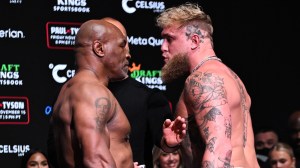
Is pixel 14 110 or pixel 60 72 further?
pixel 60 72

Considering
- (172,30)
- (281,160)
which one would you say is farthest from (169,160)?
(172,30)

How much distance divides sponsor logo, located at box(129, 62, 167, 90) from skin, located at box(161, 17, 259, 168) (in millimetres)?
2598

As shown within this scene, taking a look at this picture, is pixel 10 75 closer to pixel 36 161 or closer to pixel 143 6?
pixel 36 161

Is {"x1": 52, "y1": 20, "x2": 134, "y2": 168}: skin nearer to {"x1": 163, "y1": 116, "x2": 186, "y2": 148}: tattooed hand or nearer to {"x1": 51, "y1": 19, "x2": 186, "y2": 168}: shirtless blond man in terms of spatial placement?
{"x1": 51, "y1": 19, "x2": 186, "y2": 168}: shirtless blond man

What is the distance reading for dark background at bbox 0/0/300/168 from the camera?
22.9 feet

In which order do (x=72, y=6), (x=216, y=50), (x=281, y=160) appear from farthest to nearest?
(x=216, y=50) < (x=72, y=6) < (x=281, y=160)

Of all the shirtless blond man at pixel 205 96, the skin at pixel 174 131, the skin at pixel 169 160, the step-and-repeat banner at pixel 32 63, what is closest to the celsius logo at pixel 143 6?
the step-and-repeat banner at pixel 32 63

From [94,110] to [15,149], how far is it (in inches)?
112

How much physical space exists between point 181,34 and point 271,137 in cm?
333

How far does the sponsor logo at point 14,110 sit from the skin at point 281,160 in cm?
211

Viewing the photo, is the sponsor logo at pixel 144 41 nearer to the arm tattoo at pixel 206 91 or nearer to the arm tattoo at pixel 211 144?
the arm tattoo at pixel 206 91

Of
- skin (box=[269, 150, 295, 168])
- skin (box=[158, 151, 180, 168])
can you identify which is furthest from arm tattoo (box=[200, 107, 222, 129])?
skin (box=[269, 150, 295, 168])

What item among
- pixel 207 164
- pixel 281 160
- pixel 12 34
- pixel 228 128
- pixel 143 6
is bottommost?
pixel 281 160

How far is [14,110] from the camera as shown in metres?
6.93
